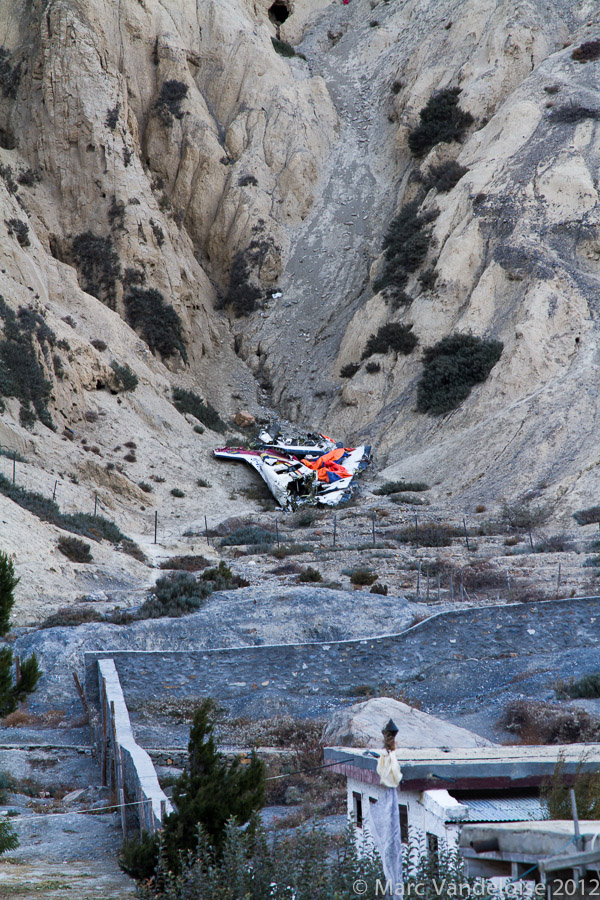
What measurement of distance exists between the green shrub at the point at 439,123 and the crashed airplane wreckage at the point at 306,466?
65.5 ft

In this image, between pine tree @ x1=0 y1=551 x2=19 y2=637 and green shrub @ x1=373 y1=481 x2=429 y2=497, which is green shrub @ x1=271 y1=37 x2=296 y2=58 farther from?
pine tree @ x1=0 y1=551 x2=19 y2=637

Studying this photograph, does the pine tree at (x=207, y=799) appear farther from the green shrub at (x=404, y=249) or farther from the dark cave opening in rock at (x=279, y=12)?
the dark cave opening in rock at (x=279, y=12)

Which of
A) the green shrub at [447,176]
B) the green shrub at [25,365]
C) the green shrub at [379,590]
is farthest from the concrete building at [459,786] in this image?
the green shrub at [447,176]

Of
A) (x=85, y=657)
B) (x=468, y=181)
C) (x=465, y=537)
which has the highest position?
(x=468, y=181)

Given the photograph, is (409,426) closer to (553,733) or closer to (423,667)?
(423,667)

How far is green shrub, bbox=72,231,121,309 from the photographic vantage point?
44625 mm

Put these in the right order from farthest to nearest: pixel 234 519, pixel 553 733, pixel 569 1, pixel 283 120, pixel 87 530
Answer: pixel 283 120
pixel 569 1
pixel 234 519
pixel 87 530
pixel 553 733

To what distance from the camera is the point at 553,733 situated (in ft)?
40.1

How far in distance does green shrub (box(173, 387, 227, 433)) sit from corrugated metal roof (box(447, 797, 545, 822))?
114 ft

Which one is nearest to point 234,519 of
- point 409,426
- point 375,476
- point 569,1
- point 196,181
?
point 375,476

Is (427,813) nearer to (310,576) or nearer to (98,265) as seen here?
(310,576)

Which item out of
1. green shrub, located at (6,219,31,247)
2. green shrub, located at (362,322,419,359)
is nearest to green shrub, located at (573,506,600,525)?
green shrub, located at (362,322,419,359)

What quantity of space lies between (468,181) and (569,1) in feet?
51.2

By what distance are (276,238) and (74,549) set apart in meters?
31.6
